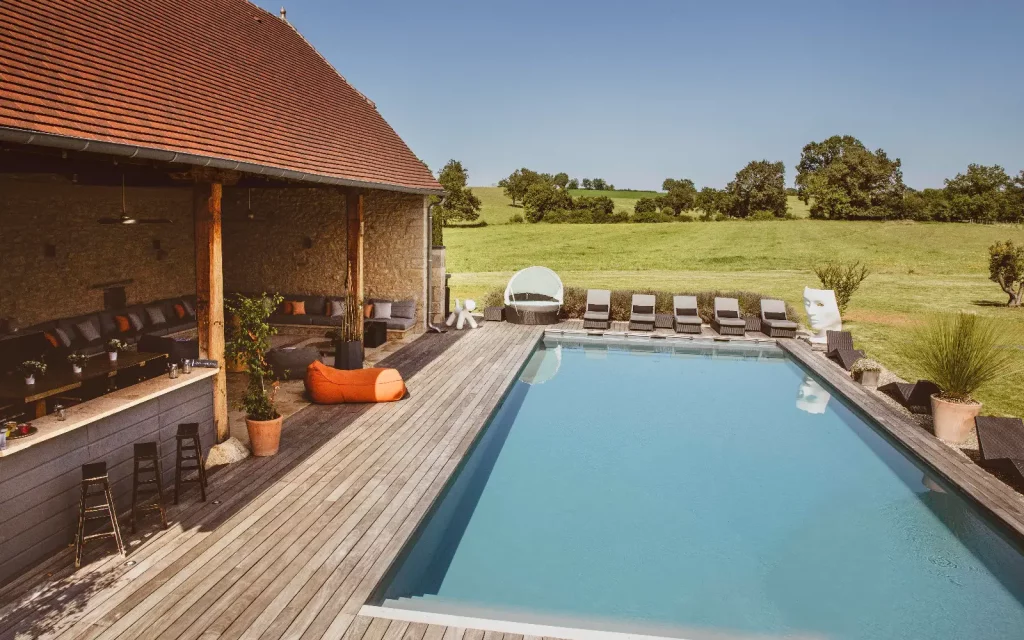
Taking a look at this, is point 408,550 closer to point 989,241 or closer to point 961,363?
point 961,363

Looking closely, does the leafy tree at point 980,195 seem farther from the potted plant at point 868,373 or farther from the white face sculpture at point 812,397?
the potted plant at point 868,373

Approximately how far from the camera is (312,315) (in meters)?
13.6

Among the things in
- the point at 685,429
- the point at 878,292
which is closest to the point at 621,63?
the point at 878,292

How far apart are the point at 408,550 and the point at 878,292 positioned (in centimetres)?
2355

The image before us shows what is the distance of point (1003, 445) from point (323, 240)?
38.1ft

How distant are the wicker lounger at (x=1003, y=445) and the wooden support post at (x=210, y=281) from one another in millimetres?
7683

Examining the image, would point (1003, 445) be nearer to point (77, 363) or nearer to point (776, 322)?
point (776, 322)

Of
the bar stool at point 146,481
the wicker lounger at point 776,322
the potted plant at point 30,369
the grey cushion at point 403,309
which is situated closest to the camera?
the bar stool at point 146,481

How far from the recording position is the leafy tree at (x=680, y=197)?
5628 cm

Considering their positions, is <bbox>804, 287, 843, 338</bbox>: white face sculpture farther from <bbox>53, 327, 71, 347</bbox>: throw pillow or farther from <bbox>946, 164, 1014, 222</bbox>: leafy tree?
<bbox>946, 164, 1014, 222</bbox>: leafy tree

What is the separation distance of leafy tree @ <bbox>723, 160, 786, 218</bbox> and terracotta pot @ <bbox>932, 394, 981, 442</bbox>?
48000 mm

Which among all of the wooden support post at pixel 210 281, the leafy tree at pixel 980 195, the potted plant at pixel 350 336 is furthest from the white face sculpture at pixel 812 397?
the leafy tree at pixel 980 195

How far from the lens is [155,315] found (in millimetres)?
11609

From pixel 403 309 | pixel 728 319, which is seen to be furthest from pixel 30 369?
pixel 728 319
